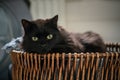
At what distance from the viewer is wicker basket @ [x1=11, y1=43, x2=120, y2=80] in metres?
0.79

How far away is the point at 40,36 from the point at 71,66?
0.17m

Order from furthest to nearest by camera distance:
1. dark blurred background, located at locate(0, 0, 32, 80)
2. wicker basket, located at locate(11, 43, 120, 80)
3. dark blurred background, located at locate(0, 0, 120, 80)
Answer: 1. dark blurred background, located at locate(0, 0, 120, 80)
2. dark blurred background, located at locate(0, 0, 32, 80)
3. wicker basket, located at locate(11, 43, 120, 80)

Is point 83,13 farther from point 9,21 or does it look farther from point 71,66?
point 71,66

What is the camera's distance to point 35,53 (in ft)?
2.69

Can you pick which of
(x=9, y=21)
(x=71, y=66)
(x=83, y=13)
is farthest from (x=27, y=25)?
(x=83, y=13)

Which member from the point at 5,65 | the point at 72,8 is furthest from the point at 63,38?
the point at 72,8

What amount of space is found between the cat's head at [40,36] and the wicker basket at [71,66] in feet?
0.20

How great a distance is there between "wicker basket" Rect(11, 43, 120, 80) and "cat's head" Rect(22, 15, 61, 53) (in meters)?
0.06

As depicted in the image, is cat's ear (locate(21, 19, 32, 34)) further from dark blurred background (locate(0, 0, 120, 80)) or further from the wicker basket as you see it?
dark blurred background (locate(0, 0, 120, 80))

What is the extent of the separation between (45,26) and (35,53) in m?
0.13

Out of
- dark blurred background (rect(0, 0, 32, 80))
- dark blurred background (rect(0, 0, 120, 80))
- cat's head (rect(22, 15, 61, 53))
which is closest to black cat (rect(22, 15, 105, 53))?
cat's head (rect(22, 15, 61, 53))

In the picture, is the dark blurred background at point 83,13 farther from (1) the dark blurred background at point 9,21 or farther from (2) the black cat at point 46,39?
(2) the black cat at point 46,39

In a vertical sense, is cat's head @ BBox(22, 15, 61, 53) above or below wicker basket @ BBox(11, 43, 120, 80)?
above

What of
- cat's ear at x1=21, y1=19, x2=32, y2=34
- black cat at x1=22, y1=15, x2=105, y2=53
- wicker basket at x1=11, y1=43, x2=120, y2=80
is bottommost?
wicker basket at x1=11, y1=43, x2=120, y2=80
